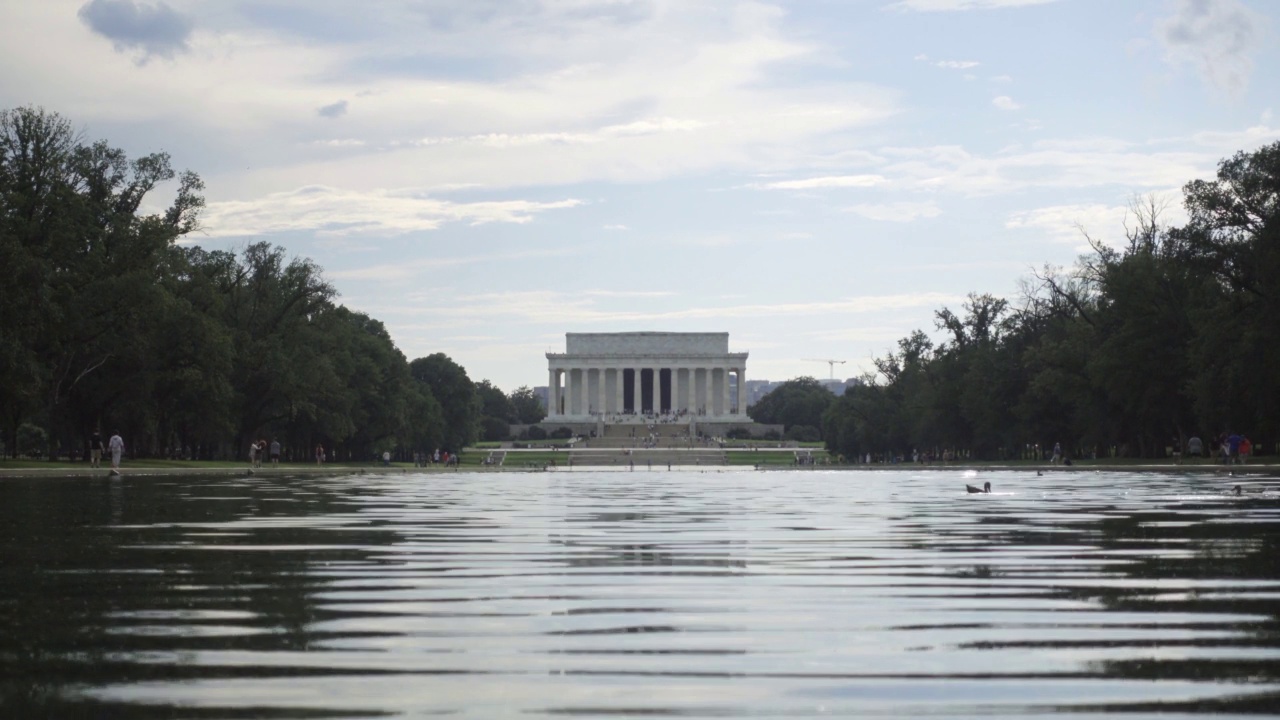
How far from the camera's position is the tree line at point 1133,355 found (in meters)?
63.7

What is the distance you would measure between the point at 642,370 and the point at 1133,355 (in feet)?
415

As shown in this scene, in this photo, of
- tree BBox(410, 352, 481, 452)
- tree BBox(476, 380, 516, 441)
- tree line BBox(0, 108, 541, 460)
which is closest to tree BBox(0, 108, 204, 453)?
tree line BBox(0, 108, 541, 460)

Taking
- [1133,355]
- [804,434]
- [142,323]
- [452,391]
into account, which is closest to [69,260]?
[142,323]

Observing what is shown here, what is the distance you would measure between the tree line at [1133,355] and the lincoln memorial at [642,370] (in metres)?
69.0

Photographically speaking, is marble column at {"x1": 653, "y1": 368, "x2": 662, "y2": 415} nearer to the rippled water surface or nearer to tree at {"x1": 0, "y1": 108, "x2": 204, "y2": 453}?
tree at {"x1": 0, "y1": 108, "x2": 204, "y2": 453}

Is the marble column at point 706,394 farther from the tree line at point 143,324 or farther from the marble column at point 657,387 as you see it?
the tree line at point 143,324

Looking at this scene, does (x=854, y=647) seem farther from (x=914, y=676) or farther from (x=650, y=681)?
(x=650, y=681)

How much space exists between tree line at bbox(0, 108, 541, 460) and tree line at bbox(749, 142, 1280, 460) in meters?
38.5

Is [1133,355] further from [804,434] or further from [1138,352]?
[804,434]

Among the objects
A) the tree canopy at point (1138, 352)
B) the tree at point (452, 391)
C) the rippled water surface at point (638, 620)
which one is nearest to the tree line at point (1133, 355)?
the tree canopy at point (1138, 352)

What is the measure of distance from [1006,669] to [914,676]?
21.7 inches

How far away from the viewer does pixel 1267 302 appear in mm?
60469

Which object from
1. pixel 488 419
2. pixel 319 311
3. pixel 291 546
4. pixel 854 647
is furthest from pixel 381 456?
pixel 854 647

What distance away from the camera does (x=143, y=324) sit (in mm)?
65750
